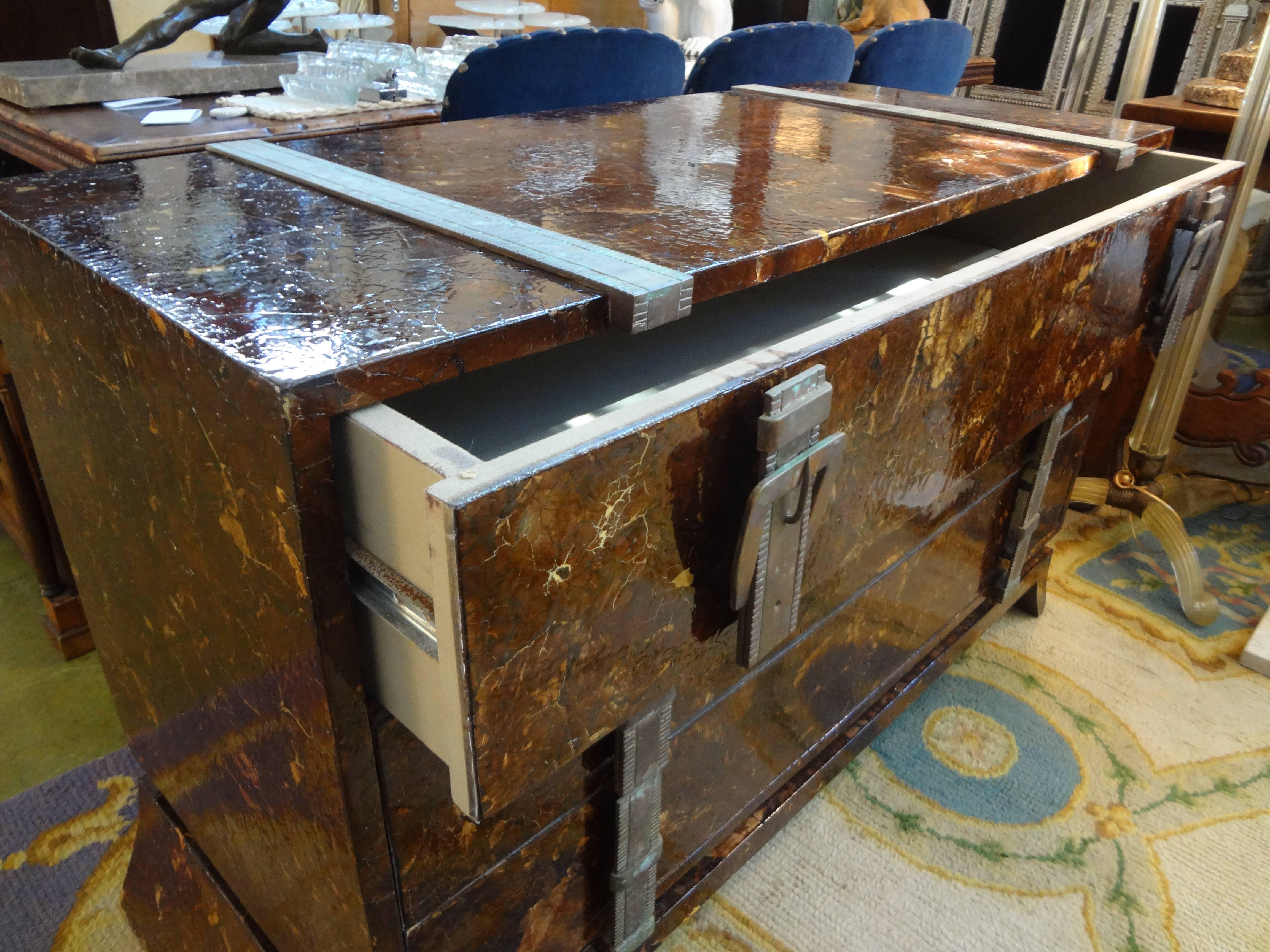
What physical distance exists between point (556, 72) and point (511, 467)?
1286 mm

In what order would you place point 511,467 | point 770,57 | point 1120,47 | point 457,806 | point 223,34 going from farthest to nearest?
point 1120,47
point 223,34
point 770,57
point 457,806
point 511,467

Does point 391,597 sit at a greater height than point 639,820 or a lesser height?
greater

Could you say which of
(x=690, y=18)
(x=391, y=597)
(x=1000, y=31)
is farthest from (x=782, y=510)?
(x=1000, y=31)

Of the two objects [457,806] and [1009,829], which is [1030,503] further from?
[457,806]

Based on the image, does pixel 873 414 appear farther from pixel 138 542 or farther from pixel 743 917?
pixel 743 917

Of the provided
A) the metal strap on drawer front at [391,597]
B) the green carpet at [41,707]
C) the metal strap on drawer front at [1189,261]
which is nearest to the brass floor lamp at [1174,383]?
the metal strap on drawer front at [1189,261]

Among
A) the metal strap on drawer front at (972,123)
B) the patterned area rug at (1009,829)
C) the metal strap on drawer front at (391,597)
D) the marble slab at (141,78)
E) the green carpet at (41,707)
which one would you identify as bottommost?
the green carpet at (41,707)

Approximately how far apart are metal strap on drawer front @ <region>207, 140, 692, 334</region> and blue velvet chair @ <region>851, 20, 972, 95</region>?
138 centimetres

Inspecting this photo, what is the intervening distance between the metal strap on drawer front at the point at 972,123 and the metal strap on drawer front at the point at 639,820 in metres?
0.70

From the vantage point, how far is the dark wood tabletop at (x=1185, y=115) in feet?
4.80

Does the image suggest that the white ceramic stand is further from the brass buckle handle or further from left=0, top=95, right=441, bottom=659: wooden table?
left=0, top=95, right=441, bottom=659: wooden table

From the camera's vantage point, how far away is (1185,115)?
150 centimetres

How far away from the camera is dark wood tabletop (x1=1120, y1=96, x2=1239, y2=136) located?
1463mm

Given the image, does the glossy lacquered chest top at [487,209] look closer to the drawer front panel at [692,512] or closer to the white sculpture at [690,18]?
the drawer front panel at [692,512]
